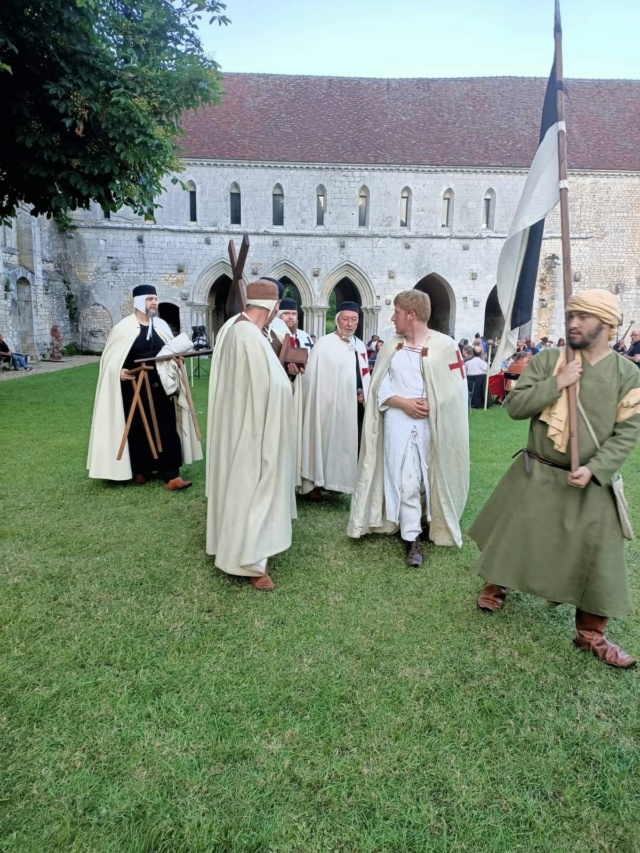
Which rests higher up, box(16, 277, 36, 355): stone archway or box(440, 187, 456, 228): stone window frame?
box(440, 187, 456, 228): stone window frame

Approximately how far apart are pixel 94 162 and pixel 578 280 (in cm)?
2203

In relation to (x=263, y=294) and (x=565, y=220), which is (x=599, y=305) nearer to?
(x=565, y=220)

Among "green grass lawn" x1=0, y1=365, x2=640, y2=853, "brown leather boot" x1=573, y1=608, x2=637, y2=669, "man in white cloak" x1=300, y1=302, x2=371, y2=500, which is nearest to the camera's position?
"green grass lawn" x1=0, y1=365, x2=640, y2=853

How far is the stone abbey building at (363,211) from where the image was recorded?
23375 mm

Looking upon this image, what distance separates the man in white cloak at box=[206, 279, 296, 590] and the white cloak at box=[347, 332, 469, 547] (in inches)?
36.5

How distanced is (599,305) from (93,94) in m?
8.30

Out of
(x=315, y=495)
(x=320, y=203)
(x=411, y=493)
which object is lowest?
(x=315, y=495)

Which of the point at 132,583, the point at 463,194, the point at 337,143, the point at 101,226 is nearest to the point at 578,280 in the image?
the point at 463,194

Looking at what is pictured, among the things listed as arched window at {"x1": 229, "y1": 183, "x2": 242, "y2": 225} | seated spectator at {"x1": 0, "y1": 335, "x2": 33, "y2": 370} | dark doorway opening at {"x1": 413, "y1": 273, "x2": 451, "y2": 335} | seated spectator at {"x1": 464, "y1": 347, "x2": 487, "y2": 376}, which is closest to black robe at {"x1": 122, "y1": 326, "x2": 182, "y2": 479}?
seated spectator at {"x1": 464, "y1": 347, "x2": 487, "y2": 376}

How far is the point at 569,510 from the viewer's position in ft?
9.67

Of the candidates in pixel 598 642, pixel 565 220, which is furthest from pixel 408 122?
pixel 598 642

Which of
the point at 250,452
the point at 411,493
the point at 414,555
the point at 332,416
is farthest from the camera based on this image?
the point at 332,416

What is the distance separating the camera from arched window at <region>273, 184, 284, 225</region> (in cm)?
2369

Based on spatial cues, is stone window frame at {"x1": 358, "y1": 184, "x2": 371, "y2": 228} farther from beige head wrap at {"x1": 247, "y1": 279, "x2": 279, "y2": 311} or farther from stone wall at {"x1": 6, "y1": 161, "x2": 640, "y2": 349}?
beige head wrap at {"x1": 247, "y1": 279, "x2": 279, "y2": 311}
